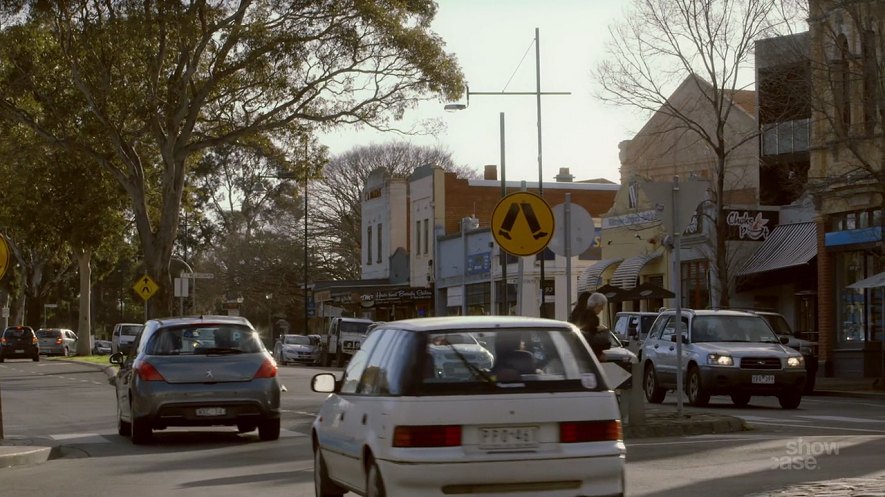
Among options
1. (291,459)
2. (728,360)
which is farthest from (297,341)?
(291,459)

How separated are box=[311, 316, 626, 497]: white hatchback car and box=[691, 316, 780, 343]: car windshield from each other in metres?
16.5

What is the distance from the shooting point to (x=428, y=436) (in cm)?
918

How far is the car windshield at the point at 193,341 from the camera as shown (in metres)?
18.5

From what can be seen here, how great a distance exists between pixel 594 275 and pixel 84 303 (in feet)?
76.7

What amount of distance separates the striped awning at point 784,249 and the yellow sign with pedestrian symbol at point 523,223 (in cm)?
2640

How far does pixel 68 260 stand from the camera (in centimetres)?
7488

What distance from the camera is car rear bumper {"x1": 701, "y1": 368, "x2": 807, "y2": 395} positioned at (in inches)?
973

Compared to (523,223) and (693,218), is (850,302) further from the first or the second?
(523,223)

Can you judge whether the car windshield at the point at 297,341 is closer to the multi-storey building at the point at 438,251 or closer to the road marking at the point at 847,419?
the multi-storey building at the point at 438,251

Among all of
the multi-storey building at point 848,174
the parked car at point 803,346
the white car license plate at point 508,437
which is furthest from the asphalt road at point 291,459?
the multi-storey building at point 848,174

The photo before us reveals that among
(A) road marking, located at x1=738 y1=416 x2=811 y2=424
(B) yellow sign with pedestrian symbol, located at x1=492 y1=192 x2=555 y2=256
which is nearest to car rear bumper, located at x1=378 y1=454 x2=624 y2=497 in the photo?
(B) yellow sign with pedestrian symbol, located at x1=492 y1=192 x2=555 y2=256

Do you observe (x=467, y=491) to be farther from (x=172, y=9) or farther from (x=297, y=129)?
(x=297, y=129)

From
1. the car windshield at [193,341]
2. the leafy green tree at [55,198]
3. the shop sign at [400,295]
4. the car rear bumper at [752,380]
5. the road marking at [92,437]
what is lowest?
the road marking at [92,437]

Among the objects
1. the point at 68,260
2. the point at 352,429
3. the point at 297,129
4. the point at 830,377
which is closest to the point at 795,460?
the point at 352,429
